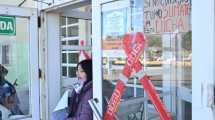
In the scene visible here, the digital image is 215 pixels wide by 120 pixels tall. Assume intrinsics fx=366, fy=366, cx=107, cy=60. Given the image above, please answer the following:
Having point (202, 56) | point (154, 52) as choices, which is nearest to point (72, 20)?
point (154, 52)

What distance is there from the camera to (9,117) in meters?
Result: 3.66

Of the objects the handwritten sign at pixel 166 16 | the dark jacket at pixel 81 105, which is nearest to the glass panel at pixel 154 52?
the handwritten sign at pixel 166 16

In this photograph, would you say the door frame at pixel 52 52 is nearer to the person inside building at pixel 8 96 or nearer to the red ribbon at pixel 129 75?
the person inside building at pixel 8 96

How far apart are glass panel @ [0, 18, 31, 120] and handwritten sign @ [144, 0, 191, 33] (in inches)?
66.0

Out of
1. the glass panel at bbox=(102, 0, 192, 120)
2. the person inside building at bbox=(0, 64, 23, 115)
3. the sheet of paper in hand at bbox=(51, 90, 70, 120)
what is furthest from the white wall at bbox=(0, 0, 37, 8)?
the glass panel at bbox=(102, 0, 192, 120)

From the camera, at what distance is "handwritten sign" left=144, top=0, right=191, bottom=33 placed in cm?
204

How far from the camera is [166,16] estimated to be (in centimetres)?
215

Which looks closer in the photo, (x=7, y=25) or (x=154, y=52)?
(x=154, y=52)

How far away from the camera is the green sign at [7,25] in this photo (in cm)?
337

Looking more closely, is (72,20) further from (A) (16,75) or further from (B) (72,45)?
(A) (16,75)

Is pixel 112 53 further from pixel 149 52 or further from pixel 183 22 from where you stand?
pixel 183 22

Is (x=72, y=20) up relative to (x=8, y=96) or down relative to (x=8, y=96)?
up

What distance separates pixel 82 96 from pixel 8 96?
3.04ft

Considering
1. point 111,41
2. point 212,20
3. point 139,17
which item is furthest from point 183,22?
point 111,41
